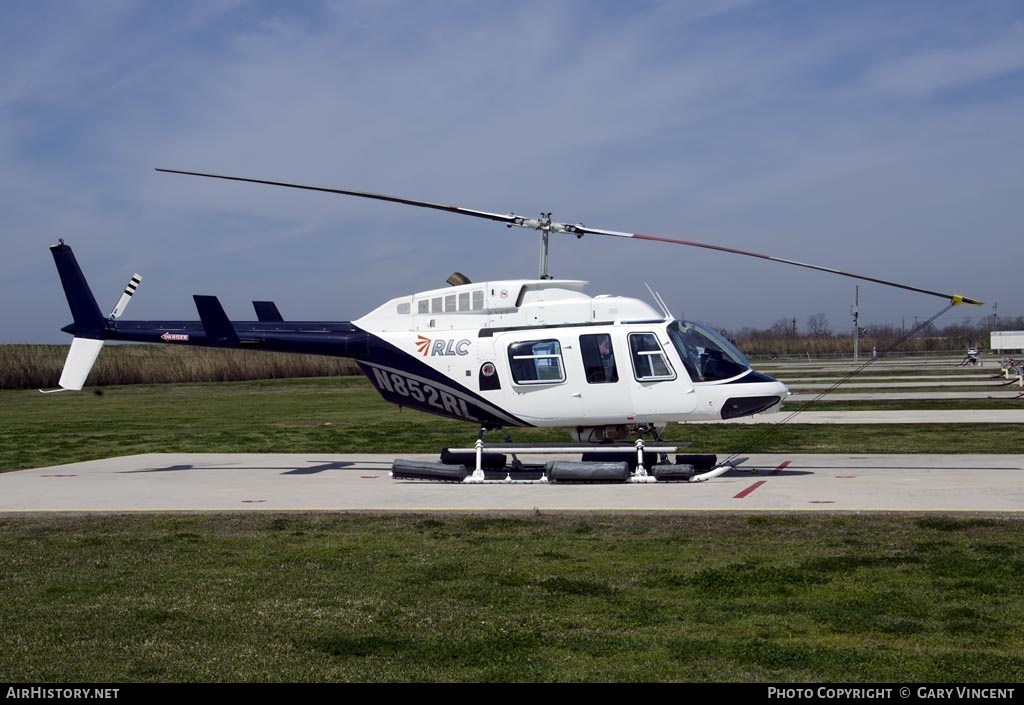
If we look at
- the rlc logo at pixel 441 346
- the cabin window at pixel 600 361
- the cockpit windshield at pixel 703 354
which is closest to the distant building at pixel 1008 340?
the cockpit windshield at pixel 703 354

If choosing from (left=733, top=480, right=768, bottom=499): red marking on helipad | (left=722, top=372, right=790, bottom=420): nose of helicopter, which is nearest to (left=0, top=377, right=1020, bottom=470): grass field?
(left=722, top=372, right=790, bottom=420): nose of helicopter

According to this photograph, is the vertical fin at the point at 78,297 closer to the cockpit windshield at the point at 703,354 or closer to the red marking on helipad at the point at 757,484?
the cockpit windshield at the point at 703,354

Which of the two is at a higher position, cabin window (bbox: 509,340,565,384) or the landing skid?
cabin window (bbox: 509,340,565,384)

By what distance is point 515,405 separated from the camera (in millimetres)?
17094

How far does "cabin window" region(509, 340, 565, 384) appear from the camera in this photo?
16797 millimetres

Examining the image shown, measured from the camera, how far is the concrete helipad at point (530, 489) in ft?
45.2

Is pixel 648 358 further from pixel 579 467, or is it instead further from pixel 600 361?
pixel 579 467

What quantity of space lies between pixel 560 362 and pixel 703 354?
2.24 meters

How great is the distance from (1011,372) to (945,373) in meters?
8.28

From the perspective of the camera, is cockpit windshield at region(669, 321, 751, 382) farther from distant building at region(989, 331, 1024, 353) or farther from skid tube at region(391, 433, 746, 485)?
distant building at region(989, 331, 1024, 353)

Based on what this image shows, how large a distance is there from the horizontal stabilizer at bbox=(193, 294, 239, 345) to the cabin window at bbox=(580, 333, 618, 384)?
20.7ft

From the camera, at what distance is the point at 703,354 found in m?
16.6

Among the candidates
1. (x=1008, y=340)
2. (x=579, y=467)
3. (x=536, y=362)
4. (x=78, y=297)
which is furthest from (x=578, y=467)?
(x=1008, y=340)

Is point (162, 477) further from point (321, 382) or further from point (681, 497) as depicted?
point (321, 382)
